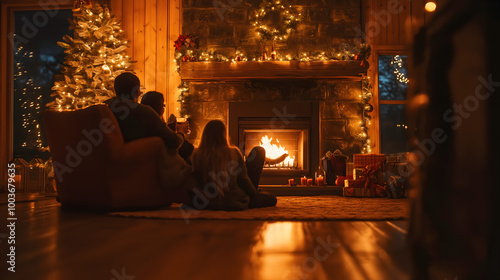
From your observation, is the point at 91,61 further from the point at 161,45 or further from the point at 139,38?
the point at 161,45

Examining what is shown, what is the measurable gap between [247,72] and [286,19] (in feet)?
3.18

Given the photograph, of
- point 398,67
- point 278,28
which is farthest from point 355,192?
point 278,28

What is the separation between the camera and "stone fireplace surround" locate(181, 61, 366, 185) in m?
5.23

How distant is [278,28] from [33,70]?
386 centimetres

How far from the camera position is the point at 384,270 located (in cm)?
106

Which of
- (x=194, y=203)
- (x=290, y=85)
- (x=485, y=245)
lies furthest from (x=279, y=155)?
(x=485, y=245)

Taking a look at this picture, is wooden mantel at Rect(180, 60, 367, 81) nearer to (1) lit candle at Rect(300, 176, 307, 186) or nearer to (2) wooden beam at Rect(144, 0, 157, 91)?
(2) wooden beam at Rect(144, 0, 157, 91)

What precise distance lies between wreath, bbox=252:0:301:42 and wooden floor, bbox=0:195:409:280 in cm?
370

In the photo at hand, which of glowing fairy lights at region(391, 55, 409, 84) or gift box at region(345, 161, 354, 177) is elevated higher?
glowing fairy lights at region(391, 55, 409, 84)

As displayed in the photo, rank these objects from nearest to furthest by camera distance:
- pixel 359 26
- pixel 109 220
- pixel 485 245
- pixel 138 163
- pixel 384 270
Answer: pixel 485 245 < pixel 384 270 < pixel 109 220 < pixel 138 163 < pixel 359 26

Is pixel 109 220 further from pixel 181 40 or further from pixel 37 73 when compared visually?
pixel 37 73

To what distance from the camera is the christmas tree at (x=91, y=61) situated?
512 centimetres

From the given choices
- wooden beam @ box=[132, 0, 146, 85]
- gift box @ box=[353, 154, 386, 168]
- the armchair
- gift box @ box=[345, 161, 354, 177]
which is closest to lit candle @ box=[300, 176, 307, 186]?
gift box @ box=[345, 161, 354, 177]

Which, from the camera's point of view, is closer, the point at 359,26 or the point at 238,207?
the point at 238,207
